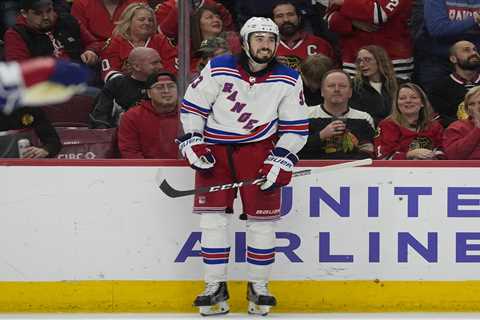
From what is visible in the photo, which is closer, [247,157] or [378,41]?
[247,157]

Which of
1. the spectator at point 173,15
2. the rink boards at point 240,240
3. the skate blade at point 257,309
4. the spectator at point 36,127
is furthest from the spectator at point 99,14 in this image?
the skate blade at point 257,309

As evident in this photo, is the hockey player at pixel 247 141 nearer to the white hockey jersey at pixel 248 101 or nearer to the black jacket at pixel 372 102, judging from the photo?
the white hockey jersey at pixel 248 101

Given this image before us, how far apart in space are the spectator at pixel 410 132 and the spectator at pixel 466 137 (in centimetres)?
4

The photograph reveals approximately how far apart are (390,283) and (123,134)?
1.36m

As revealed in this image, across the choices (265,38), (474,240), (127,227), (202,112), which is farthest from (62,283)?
(474,240)

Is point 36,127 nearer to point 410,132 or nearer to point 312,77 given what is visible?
point 312,77

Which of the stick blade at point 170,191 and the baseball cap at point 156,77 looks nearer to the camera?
the stick blade at point 170,191

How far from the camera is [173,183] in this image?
6.54 m

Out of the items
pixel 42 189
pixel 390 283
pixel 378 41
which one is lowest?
pixel 390 283

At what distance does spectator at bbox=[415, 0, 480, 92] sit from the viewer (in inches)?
269

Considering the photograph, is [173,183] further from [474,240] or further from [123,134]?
[474,240]

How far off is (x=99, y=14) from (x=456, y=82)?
1662mm

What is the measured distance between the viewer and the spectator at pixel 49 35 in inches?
260

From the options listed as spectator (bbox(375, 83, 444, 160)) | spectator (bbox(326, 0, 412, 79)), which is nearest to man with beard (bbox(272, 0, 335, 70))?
spectator (bbox(326, 0, 412, 79))
